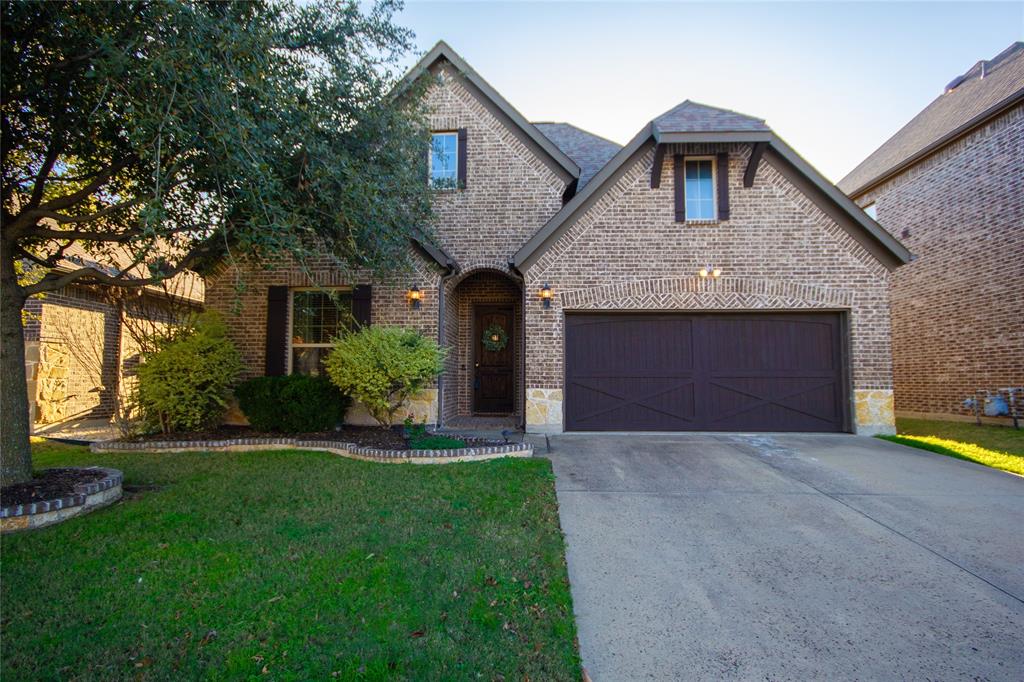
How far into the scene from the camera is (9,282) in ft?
16.1

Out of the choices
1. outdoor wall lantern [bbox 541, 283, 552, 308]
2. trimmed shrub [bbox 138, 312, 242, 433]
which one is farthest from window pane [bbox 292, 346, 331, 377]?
outdoor wall lantern [bbox 541, 283, 552, 308]

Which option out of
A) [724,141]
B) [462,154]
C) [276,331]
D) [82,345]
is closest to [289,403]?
[276,331]

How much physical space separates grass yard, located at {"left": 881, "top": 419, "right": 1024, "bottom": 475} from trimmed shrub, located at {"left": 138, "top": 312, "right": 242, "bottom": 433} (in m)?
11.2

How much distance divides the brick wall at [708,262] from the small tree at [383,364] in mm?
2003

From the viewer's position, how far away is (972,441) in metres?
8.55

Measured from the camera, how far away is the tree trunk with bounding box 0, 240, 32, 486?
15.6ft

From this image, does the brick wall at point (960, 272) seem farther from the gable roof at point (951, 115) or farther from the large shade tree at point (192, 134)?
the large shade tree at point (192, 134)

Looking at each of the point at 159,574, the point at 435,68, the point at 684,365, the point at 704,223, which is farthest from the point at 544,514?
the point at 435,68

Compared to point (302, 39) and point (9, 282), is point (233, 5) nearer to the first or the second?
point (302, 39)

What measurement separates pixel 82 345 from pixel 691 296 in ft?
39.3

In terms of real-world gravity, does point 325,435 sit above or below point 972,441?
above

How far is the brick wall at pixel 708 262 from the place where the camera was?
28.9 ft

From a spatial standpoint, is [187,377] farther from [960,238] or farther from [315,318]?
[960,238]

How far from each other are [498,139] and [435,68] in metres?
2.03
